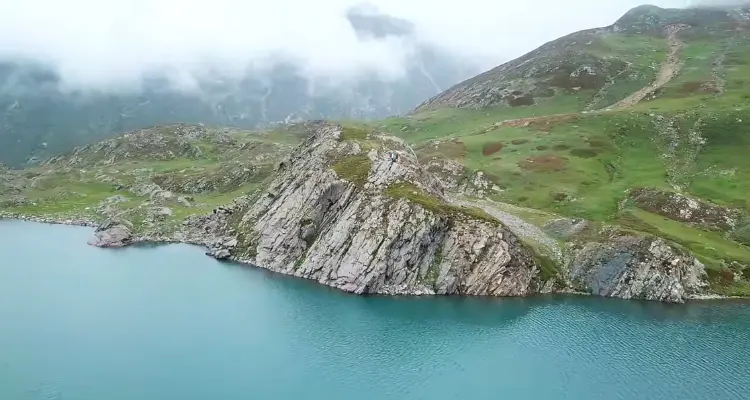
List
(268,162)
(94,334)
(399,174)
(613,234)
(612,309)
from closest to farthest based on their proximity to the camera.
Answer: (94,334), (612,309), (613,234), (399,174), (268,162)

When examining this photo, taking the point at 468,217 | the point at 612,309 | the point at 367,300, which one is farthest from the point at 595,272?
the point at 367,300

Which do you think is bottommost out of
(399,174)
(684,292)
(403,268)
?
(684,292)

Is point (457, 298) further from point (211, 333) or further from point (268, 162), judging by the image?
point (268, 162)

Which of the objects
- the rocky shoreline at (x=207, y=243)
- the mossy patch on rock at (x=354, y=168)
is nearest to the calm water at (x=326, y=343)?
the rocky shoreline at (x=207, y=243)

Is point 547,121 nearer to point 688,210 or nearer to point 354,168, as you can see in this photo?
point 688,210

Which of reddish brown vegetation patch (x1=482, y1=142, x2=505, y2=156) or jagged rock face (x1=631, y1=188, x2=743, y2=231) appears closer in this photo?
jagged rock face (x1=631, y1=188, x2=743, y2=231)

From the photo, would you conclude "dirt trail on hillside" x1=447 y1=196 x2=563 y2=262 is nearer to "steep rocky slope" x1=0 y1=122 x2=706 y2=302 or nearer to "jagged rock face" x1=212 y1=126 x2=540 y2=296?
"steep rocky slope" x1=0 y1=122 x2=706 y2=302

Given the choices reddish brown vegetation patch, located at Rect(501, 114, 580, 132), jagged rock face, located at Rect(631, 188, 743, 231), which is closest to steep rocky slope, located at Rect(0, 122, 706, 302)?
jagged rock face, located at Rect(631, 188, 743, 231)

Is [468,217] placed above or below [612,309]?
above
